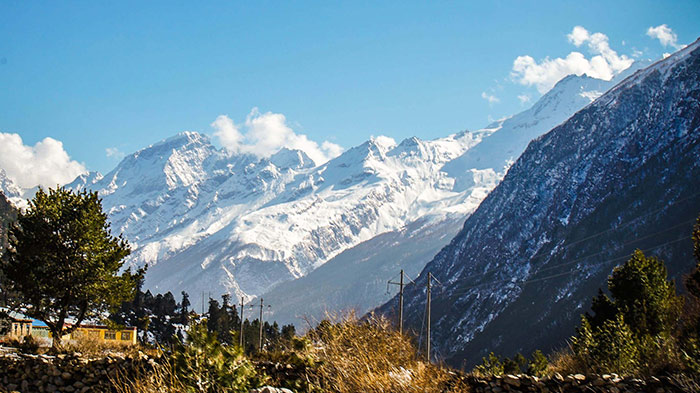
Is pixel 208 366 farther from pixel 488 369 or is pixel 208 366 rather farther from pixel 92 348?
pixel 488 369

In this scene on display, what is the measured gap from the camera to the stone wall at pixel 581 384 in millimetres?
13898

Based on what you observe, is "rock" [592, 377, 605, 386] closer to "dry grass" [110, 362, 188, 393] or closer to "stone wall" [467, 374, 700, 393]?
"stone wall" [467, 374, 700, 393]

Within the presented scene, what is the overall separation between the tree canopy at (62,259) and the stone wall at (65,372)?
12.3 metres

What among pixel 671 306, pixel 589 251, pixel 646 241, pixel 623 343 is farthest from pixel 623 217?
pixel 623 343

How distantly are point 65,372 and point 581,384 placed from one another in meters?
13.7

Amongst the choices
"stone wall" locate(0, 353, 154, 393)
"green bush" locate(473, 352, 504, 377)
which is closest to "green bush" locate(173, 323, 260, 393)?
"stone wall" locate(0, 353, 154, 393)

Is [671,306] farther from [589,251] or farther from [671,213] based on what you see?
[589,251]

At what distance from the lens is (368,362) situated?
53.5ft

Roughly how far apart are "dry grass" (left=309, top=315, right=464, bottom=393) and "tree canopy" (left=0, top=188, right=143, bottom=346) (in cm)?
1705

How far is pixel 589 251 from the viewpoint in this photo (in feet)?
635

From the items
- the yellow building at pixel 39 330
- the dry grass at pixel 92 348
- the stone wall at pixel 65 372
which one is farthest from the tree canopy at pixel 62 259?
the yellow building at pixel 39 330

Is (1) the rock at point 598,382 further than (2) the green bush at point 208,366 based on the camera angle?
Yes

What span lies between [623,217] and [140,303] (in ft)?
487

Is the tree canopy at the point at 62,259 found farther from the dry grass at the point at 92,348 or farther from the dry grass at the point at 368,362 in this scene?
the dry grass at the point at 368,362
